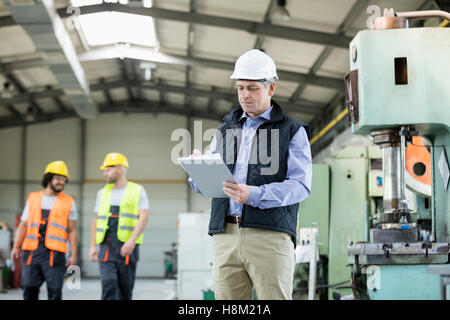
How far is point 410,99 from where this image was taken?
269 centimetres

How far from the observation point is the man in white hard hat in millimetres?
2193

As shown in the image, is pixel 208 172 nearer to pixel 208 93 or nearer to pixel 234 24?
pixel 234 24

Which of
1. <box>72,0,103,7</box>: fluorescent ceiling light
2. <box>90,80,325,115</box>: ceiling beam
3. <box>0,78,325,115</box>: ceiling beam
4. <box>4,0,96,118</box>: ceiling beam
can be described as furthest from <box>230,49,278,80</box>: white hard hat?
<box>0,78,325,115</box>: ceiling beam

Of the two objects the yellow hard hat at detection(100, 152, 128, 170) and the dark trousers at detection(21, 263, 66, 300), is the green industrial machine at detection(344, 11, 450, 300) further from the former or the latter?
the dark trousers at detection(21, 263, 66, 300)

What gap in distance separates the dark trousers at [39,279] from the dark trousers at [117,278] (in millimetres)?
464

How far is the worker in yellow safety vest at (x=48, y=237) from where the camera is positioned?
504cm

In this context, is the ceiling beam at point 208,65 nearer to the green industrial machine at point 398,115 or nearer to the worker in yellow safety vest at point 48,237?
the worker in yellow safety vest at point 48,237

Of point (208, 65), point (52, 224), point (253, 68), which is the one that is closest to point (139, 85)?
point (208, 65)

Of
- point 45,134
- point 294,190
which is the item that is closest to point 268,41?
point 294,190

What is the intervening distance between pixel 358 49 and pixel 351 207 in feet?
10.5

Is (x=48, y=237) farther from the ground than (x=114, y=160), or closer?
closer

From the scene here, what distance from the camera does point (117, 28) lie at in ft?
33.9

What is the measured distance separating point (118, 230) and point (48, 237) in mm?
642

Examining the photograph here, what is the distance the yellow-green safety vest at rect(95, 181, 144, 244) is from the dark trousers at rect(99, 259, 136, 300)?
0.19 meters
